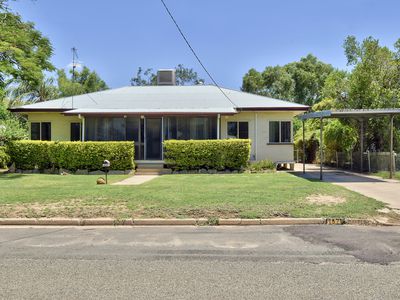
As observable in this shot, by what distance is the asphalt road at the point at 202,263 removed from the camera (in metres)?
4.87

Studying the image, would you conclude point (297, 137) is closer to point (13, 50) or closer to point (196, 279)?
point (13, 50)

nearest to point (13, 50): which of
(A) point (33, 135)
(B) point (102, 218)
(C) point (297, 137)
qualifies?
(A) point (33, 135)

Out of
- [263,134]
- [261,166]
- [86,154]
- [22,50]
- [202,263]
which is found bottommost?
[202,263]

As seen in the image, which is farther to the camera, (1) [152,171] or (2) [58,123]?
(2) [58,123]

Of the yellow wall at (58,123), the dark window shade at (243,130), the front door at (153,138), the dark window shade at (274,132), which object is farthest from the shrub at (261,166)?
the yellow wall at (58,123)

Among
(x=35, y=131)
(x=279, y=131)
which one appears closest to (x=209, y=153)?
(x=279, y=131)

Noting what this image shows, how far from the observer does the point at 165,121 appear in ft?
71.5

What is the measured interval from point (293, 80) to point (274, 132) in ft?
90.2

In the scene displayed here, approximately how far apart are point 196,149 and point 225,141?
140 centimetres

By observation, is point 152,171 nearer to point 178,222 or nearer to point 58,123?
point 58,123

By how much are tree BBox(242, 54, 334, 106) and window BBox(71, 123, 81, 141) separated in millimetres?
29118

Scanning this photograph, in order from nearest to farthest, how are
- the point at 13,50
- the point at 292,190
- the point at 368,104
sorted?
the point at 292,190 < the point at 13,50 < the point at 368,104

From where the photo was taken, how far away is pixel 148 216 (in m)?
9.45

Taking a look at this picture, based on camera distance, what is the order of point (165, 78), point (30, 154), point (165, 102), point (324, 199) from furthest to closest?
point (165, 78) → point (165, 102) → point (30, 154) → point (324, 199)
